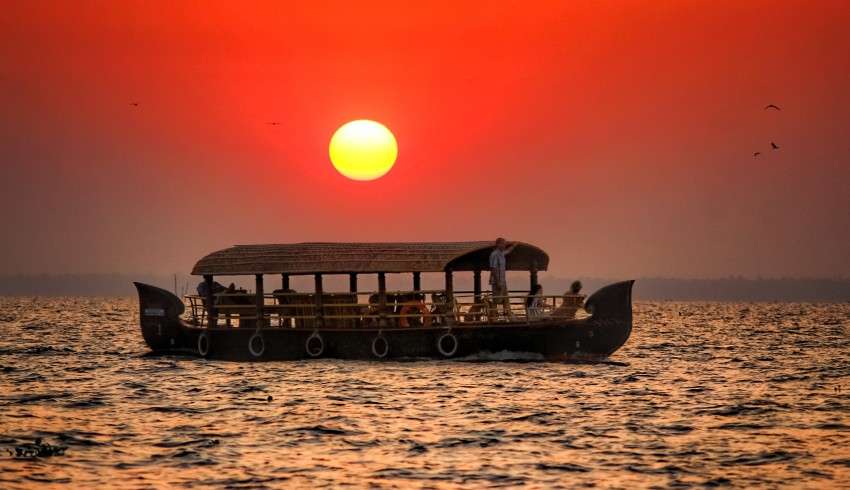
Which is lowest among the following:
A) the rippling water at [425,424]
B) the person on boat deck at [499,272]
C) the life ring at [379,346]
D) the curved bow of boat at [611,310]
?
the rippling water at [425,424]

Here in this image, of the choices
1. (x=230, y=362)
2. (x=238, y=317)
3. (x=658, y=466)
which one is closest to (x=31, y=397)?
(x=238, y=317)

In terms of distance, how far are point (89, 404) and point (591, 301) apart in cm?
1442

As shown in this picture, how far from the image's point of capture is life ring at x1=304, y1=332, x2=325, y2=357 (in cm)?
3838

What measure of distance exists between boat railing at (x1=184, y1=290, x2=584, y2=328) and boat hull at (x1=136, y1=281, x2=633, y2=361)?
395mm

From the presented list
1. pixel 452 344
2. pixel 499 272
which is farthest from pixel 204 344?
pixel 499 272

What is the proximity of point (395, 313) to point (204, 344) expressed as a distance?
696cm

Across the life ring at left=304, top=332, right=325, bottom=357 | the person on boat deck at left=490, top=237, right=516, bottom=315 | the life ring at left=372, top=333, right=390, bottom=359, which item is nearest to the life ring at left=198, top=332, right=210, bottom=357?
the life ring at left=304, top=332, right=325, bottom=357

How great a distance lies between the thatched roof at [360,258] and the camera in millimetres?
37031

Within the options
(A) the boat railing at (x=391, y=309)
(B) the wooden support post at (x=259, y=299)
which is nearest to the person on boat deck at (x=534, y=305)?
(A) the boat railing at (x=391, y=309)

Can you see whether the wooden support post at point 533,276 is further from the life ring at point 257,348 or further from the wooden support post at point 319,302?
the life ring at point 257,348

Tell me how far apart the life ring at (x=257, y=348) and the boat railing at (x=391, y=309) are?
0.47 m

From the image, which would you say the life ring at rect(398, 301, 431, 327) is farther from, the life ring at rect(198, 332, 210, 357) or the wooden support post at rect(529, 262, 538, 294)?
the life ring at rect(198, 332, 210, 357)

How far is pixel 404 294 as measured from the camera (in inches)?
1506

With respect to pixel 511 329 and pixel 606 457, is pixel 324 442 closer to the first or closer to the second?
pixel 606 457
